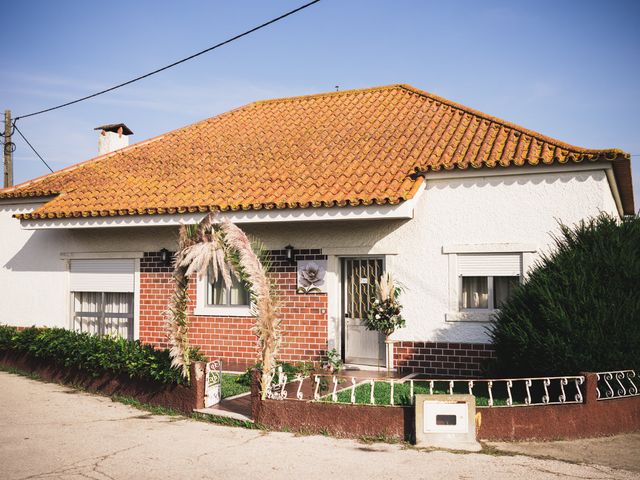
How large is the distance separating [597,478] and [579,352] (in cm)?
219

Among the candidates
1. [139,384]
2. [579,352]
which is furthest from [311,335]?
[579,352]

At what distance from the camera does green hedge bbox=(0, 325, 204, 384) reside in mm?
9391

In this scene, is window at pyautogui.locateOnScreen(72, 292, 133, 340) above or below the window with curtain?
below

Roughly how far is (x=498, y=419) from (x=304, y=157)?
758cm

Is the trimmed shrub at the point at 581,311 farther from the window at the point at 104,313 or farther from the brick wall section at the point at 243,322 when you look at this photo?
the window at the point at 104,313

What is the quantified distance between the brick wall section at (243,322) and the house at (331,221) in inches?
1.1

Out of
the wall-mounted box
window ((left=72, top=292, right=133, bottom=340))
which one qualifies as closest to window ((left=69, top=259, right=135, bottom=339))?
window ((left=72, top=292, right=133, bottom=340))

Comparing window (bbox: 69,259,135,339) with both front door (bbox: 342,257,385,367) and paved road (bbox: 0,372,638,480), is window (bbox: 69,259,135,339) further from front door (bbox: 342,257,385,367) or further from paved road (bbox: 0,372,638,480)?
paved road (bbox: 0,372,638,480)

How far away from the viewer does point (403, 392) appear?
9414mm

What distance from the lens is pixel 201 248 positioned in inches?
326

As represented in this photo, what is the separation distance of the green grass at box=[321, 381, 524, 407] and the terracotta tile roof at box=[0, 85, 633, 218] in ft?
9.88

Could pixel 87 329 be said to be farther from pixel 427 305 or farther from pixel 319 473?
pixel 319 473

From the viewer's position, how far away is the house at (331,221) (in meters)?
10.9

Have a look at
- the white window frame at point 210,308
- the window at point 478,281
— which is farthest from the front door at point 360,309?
the white window frame at point 210,308
